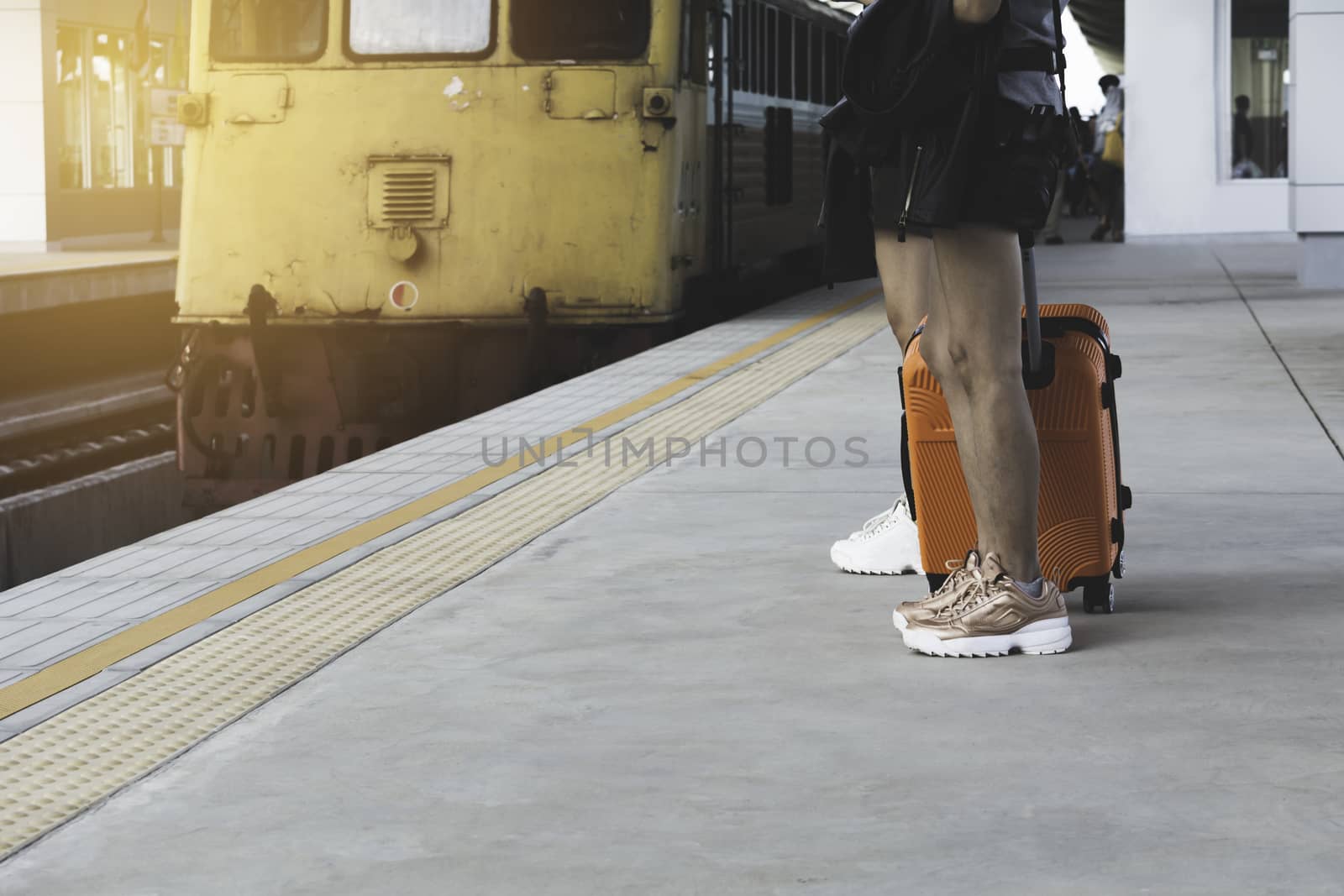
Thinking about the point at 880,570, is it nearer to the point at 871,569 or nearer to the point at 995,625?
the point at 871,569

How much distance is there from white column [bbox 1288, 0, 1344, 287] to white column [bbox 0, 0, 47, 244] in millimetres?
18531

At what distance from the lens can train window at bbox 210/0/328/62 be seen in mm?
10062

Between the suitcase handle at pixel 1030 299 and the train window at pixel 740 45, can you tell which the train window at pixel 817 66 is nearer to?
the train window at pixel 740 45

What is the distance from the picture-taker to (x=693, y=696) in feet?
11.3

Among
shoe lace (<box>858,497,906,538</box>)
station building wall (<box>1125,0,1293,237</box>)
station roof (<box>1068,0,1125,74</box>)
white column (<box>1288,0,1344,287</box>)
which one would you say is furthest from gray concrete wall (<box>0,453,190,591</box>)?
station roof (<box>1068,0,1125,74</box>)

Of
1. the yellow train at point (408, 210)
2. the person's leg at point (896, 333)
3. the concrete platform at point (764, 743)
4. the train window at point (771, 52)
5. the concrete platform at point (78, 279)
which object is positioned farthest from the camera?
the concrete platform at point (78, 279)

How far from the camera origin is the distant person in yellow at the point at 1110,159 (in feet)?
72.9

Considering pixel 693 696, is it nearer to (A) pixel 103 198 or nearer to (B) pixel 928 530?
(B) pixel 928 530

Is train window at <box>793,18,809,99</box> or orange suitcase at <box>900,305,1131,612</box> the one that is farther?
train window at <box>793,18,809,99</box>

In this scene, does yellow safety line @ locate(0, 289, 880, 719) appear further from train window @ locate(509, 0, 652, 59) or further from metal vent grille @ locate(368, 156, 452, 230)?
train window @ locate(509, 0, 652, 59)

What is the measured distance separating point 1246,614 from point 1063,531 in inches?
16.3

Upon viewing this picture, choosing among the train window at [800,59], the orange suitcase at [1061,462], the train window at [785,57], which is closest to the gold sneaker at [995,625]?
the orange suitcase at [1061,462]

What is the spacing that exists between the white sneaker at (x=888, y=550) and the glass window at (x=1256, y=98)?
18.3 m

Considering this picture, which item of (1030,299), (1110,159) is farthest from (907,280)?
(1110,159)
